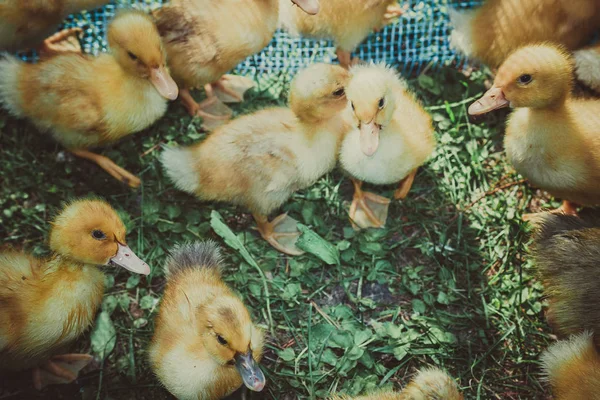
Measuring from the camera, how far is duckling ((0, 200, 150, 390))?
2.13 meters

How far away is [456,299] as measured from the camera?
2629mm

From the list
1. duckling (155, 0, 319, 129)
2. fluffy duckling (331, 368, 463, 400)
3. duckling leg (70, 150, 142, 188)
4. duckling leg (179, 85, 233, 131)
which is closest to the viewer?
fluffy duckling (331, 368, 463, 400)

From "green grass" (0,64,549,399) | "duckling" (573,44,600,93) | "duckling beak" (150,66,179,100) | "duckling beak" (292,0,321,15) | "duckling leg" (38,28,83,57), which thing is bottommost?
"green grass" (0,64,549,399)

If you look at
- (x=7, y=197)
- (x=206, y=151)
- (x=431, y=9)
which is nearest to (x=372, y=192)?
(x=206, y=151)

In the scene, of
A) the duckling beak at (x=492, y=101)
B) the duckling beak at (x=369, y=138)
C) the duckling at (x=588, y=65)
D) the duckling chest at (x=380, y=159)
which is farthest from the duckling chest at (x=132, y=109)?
the duckling at (x=588, y=65)

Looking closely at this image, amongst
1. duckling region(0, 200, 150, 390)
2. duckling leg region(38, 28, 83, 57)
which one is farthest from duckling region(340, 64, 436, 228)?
duckling leg region(38, 28, 83, 57)

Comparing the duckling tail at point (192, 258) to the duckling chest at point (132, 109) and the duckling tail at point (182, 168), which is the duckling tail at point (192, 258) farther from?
the duckling chest at point (132, 109)

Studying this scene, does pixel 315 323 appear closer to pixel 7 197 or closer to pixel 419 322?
pixel 419 322

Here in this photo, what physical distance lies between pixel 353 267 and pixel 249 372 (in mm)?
852

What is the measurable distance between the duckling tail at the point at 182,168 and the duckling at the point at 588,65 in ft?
5.62

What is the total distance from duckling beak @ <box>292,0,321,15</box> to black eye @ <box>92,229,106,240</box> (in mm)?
1201

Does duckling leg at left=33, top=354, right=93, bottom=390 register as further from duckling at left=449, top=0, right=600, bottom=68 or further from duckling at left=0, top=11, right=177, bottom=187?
duckling at left=449, top=0, right=600, bottom=68

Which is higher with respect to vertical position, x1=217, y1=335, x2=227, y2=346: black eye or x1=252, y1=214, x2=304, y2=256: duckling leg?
x1=217, y1=335, x2=227, y2=346: black eye

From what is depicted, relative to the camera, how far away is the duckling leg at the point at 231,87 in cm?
305
